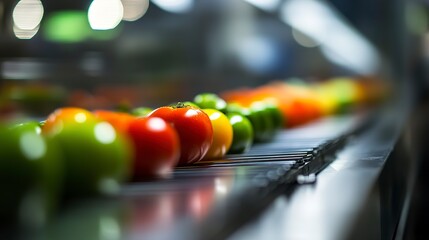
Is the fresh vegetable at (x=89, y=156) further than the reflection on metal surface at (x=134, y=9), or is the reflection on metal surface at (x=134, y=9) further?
the reflection on metal surface at (x=134, y=9)

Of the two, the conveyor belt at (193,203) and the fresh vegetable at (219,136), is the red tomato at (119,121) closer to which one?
the conveyor belt at (193,203)

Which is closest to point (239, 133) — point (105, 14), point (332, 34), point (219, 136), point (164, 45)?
point (219, 136)

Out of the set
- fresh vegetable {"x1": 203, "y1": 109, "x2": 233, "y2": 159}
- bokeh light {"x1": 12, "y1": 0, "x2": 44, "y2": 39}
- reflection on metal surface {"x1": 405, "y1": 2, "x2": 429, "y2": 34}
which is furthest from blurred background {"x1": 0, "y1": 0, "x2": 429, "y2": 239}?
reflection on metal surface {"x1": 405, "y1": 2, "x2": 429, "y2": 34}

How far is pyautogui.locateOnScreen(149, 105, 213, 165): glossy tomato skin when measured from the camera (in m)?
1.50

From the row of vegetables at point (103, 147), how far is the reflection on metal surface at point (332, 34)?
337 centimetres

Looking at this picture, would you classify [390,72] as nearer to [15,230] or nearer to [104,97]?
[104,97]

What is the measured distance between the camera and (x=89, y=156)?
99 cm

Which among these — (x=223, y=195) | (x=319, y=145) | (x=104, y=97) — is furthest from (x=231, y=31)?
(x=223, y=195)

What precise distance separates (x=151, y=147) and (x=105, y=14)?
1754mm

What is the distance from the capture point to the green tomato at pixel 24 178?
0.80m

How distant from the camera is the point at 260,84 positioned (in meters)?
5.50

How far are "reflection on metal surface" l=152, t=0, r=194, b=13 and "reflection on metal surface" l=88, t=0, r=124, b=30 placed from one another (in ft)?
1.28

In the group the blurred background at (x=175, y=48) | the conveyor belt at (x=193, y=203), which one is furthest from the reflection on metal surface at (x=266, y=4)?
the conveyor belt at (x=193, y=203)

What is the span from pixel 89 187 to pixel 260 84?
4.53 meters
